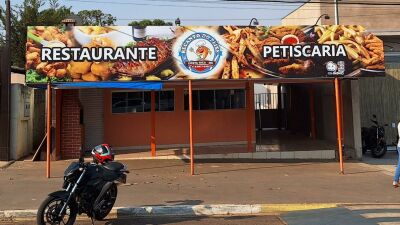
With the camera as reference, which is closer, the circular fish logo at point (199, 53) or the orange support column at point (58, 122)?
the circular fish logo at point (199, 53)

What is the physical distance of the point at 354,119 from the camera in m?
16.2

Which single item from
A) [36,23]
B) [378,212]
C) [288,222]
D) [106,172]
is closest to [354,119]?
[378,212]

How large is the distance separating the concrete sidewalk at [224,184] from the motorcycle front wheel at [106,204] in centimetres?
104

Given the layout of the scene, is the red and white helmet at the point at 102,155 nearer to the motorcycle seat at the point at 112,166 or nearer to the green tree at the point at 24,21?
the motorcycle seat at the point at 112,166

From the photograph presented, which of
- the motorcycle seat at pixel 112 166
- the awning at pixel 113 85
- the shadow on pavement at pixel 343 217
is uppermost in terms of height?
the awning at pixel 113 85

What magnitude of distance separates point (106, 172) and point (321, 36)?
7.86 metres

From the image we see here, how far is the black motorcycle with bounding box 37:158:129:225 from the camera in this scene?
7180 millimetres

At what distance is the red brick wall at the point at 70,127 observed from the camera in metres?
16.0

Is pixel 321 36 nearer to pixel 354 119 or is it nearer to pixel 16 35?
pixel 354 119

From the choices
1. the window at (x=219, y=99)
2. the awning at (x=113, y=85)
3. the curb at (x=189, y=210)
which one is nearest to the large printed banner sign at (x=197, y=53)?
the awning at (x=113, y=85)

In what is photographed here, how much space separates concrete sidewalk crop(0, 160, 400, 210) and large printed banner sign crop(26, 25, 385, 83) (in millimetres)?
2590

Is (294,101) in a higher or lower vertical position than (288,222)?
higher

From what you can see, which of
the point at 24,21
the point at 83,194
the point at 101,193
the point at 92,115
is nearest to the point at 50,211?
the point at 83,194

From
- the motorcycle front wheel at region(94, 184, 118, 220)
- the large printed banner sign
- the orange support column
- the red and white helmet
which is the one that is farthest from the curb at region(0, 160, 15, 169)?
the red and white helmet
